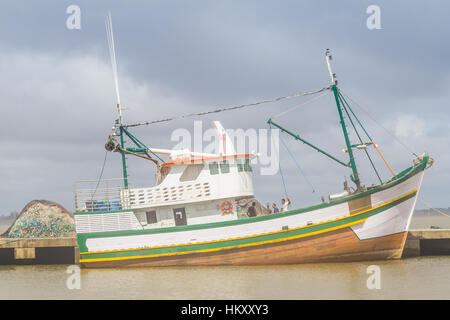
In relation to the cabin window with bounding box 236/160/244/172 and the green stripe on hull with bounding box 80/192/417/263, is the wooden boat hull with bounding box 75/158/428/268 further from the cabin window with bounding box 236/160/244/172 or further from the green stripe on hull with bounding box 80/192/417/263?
the cabin window with bounding box 236/160/244/172

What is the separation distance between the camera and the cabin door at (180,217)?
20219 mm

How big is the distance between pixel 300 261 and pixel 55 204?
710 inches

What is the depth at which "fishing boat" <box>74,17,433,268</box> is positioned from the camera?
59.4ft

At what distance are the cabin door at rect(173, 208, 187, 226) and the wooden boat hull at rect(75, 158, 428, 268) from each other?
860 mm

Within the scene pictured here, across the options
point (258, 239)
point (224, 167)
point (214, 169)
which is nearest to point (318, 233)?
point (258, 239)

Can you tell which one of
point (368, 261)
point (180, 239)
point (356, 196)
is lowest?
point (368, 261)

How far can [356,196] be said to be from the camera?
1798cm

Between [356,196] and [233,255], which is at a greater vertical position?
[356,196]

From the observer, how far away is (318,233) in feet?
59.6

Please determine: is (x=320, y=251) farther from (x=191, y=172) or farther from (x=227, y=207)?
(x=191, y=172)

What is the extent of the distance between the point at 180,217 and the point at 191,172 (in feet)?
7.01
